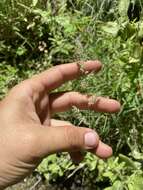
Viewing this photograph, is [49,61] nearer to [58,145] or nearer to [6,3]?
[6,3]

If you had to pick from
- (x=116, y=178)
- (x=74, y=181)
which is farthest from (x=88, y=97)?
(x=74, y=181)

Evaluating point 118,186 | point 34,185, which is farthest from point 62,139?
point 34,185

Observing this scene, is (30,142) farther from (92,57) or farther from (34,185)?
(34,185)

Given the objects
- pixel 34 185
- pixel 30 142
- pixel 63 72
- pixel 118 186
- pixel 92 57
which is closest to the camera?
pixel 30 142

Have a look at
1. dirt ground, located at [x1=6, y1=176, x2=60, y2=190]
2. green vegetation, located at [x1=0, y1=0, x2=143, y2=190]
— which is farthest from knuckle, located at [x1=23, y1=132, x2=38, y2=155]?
dirt ground, located at [x1=6, y1=176, x2=60, y2=190]

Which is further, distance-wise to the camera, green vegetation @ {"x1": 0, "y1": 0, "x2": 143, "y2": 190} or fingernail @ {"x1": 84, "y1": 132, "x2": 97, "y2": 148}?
green vegetation @ {"x1": 0, "y1": 0, "x2": 143, "y2": 190}

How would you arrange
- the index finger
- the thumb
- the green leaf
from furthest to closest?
the green leaf < the index finger < the thumb

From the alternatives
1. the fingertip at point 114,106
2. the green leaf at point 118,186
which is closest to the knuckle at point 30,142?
the fingertip at point 114,106

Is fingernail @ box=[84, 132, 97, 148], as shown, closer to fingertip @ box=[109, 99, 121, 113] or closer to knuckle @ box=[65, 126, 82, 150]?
knuckle @ box=[65, 126, 82, 150]
